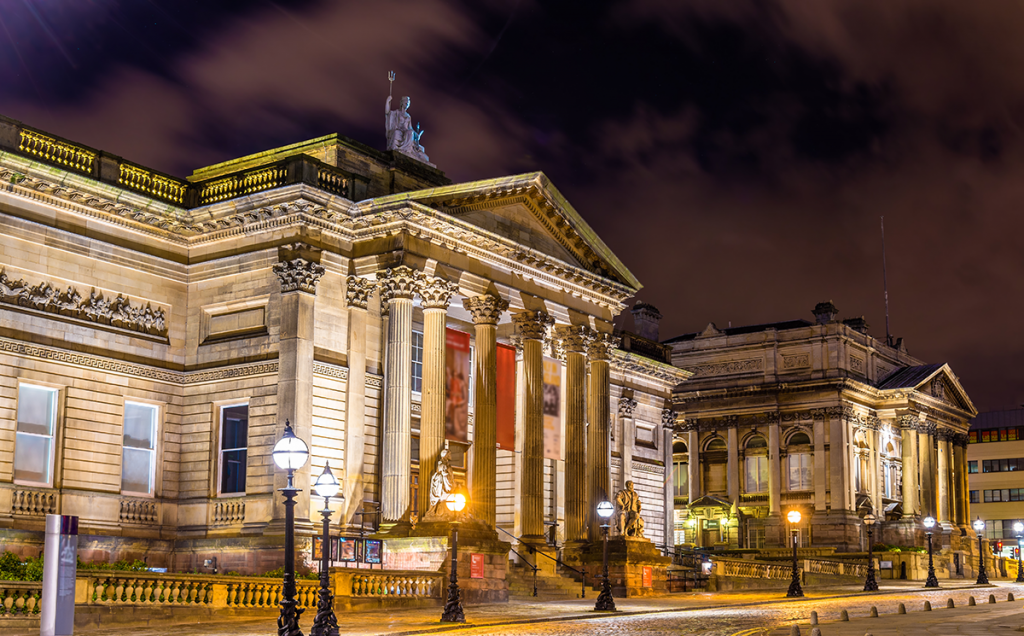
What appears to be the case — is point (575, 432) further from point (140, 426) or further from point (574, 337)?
point (140, 426)

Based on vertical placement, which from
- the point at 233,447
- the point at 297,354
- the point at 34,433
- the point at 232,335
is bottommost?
the point at 233,447

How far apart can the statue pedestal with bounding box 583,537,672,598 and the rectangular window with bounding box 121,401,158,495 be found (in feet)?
52.2

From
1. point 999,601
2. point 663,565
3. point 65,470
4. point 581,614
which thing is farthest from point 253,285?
point 999,601

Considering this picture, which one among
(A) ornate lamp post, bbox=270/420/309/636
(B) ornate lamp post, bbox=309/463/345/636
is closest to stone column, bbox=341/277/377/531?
(B) ornate lamp post, bbox=309/463/345/636

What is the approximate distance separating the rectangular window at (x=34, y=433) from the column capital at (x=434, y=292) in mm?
11335

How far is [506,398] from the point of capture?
44.2 meters

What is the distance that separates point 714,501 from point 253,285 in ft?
186

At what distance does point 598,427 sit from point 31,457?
21.0 meters

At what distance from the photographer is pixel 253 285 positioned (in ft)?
126

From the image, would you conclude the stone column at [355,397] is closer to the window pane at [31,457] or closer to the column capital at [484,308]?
the column capital at [484,308]

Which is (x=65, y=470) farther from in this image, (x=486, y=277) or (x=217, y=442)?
(x=486, y=277)

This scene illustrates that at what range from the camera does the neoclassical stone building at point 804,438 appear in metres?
86.6

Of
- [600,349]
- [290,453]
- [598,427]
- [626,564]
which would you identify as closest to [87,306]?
[290,453]

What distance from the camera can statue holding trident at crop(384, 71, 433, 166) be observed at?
147 ft
